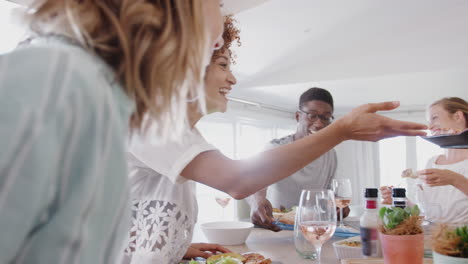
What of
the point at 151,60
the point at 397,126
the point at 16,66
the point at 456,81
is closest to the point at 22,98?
the point at 16,66

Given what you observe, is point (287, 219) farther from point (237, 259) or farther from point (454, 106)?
point (454, 106)

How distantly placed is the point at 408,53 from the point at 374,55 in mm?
414

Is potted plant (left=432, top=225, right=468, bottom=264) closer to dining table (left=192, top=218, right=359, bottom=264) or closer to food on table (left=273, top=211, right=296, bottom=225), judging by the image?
dining table (left=192, top=218, right=359, bottom=264)

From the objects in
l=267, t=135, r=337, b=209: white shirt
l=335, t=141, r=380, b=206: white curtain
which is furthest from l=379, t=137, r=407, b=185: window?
l=267, t=135, r=337, b=209: white shirt

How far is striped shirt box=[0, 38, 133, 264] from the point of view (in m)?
0.28

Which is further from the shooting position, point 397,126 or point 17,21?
point 397,126

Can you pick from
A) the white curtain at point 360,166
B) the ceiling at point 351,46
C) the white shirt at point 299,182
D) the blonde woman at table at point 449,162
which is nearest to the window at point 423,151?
the white curtain at point 360,166

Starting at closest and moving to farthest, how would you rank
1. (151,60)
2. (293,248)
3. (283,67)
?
(151,60) < (293,248) < (283,67)

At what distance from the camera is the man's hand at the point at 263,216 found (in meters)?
1.58

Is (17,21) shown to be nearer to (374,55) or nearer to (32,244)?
(32,244)

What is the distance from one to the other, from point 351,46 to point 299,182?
2.92 metres

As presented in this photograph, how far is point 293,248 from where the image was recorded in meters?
1.32

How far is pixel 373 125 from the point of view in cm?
98

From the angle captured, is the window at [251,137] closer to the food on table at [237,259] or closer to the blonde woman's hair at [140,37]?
the food on table at [237,259]
